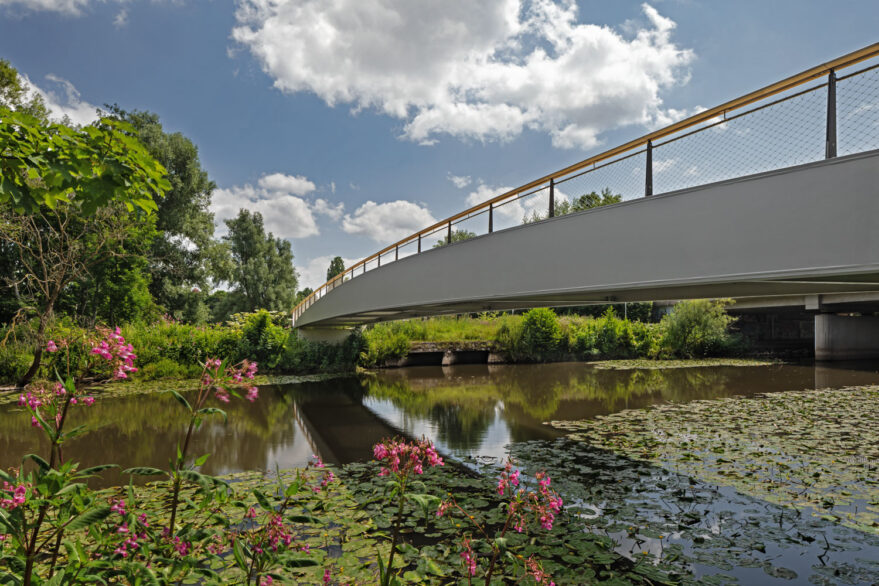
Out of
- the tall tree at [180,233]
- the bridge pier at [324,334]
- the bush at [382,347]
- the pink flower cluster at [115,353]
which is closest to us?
the pink flower cluster at [115,353]

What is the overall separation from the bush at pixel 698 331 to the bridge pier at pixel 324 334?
16.2m

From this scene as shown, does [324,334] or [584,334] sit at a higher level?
[584,334]

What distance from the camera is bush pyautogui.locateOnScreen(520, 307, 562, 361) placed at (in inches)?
867

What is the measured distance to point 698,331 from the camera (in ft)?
77.0

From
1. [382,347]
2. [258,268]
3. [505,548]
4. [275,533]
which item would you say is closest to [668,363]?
[382,347]

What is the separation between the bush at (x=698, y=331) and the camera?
23.4 meters

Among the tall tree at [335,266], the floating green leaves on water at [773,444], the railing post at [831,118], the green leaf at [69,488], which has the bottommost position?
the floating green leaves on water at [773,444]

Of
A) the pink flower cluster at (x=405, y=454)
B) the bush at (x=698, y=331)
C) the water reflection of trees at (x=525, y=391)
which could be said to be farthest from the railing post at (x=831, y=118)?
the bush at (x=698, y=331)

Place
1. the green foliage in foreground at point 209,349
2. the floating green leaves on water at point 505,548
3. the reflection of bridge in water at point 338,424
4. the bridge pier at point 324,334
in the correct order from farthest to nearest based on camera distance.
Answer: the bridge pier at point 324,334 < the green foliage in foreground at point 209,349 < the reflection of bridge in water at point 338,424 < the floating green leaves on water at point 505,548

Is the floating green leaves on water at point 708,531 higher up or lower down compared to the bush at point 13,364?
lower down

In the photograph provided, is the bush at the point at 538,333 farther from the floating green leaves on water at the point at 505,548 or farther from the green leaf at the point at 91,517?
the green leaf at the point at 91,517

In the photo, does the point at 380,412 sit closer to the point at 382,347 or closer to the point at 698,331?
the point at 382,347

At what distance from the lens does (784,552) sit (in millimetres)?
3859

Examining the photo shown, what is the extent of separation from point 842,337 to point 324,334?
82.7 feet
